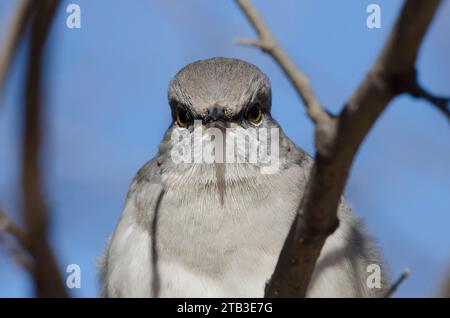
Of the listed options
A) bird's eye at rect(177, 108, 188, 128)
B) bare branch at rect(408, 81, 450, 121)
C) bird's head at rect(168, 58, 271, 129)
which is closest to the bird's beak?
bird's head at rect(168, 58, 271, 129)

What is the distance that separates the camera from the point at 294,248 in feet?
11.0

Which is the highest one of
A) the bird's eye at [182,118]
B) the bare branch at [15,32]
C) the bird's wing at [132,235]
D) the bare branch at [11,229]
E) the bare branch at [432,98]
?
the bare branch at [15,32]

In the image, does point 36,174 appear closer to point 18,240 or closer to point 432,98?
point 18,240

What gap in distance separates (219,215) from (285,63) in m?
2.78

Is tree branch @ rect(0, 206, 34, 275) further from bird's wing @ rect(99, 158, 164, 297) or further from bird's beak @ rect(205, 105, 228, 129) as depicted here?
bird's beak @ rect(205, 105, 228, 129)

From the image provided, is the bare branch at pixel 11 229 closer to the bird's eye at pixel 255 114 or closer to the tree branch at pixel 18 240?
the tree branch at pixel 18 240

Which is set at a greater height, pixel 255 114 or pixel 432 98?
pixel 432 98

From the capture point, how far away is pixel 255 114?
5988 mm

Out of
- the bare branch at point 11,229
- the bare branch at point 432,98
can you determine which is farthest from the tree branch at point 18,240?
the bare branch at point 432,98

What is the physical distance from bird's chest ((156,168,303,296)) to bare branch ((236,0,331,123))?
239 cm

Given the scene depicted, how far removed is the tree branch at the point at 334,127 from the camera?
2.34m

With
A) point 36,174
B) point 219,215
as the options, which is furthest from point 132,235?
point 36,174

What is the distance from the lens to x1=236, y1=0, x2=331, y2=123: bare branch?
2.78 m
